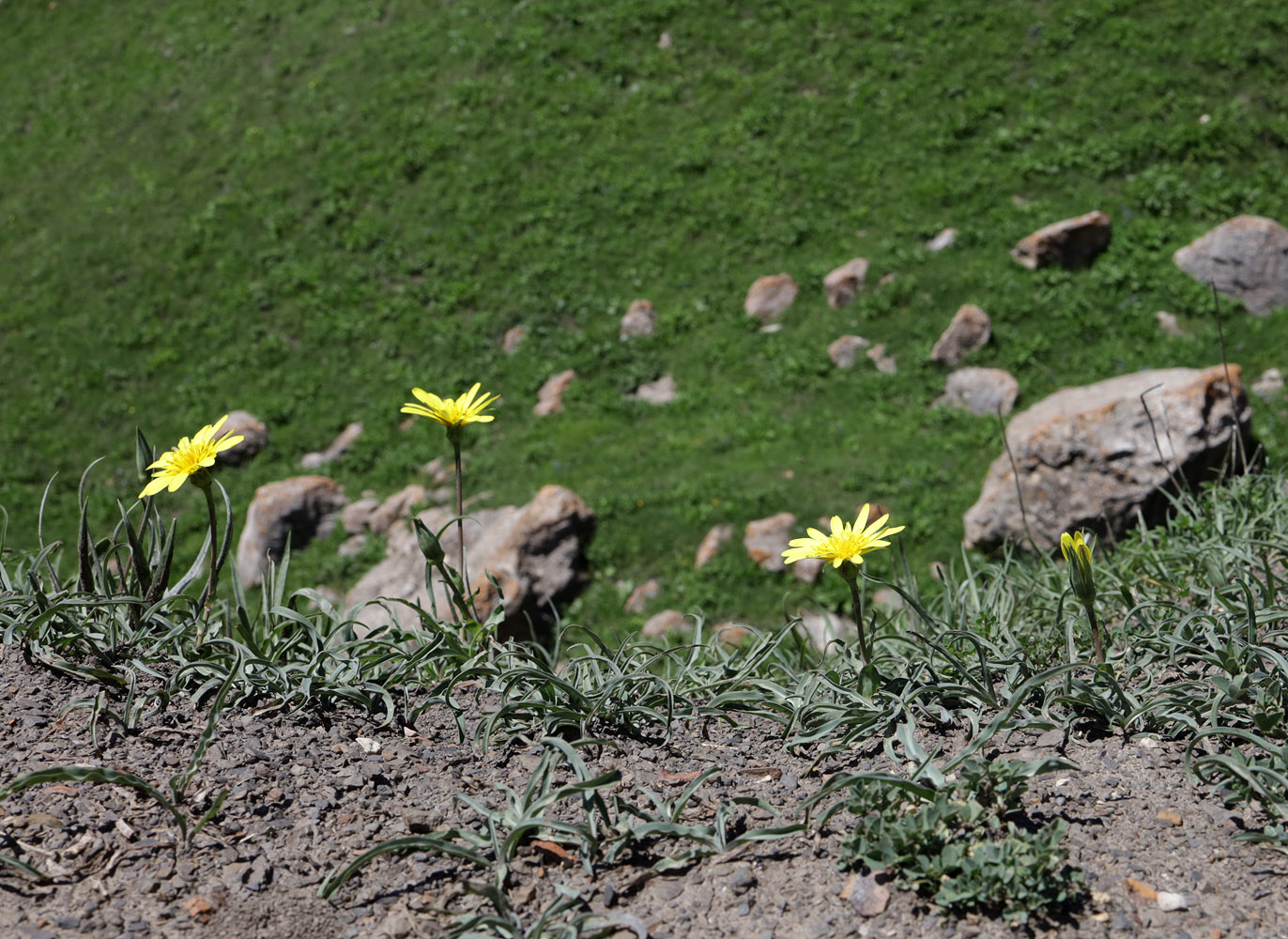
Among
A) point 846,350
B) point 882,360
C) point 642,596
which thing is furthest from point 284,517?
point 882,360

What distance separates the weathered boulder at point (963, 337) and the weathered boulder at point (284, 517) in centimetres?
539

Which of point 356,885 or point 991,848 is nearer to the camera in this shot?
point 991,848

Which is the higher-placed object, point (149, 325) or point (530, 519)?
point (149, 325)

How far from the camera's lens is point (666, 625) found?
250 inches

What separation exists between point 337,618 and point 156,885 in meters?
1.13

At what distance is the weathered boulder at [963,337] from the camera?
302 inches

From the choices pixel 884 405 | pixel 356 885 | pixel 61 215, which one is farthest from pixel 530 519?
pixel 61 215

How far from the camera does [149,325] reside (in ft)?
35.0

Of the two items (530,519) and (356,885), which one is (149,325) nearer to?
(530,519)

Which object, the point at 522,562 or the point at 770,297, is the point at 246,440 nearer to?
the point at 522,562

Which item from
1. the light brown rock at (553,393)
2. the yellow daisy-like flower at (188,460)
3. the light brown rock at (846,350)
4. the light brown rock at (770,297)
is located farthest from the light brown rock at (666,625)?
the yellow daisy-like flower at (188,460)

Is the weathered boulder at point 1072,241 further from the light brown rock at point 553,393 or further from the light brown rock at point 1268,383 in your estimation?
the light brown rock at point 553,393

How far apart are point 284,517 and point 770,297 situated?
15.9 ft

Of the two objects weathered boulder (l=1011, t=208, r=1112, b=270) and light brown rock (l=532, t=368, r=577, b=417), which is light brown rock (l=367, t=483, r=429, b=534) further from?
weathered boulder (l=1011, t=208, r=1112, b=270)
